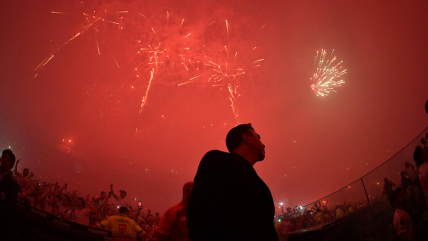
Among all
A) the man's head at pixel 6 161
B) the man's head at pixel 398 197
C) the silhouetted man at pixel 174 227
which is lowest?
the silhouetted man at pixel 174 227

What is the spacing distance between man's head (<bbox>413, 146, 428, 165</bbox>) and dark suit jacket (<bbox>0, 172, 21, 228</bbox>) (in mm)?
4914

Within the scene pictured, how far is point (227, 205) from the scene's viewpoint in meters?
1.11

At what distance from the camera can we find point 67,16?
984cm

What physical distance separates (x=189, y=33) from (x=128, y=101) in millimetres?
5041

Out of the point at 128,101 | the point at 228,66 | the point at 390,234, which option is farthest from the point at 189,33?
the point at 390,234

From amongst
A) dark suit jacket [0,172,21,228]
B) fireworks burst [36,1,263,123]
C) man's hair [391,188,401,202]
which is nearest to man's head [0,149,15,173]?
dark suit jacket [0,172,21,228]

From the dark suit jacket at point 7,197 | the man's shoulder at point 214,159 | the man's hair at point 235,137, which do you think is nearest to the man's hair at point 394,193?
the man's hair at point 235,137

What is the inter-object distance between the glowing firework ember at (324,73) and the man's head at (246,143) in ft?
41.8

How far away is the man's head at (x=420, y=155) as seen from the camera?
2971 millimetres

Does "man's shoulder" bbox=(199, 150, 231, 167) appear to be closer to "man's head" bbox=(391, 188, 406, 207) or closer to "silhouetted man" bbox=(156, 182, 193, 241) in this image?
"silhouetted man" bbox=(156, 182, 193, 241)

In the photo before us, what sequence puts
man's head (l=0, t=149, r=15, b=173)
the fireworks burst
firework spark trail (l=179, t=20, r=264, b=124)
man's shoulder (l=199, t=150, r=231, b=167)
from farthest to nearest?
firework spark trail (l=179, t=20, r=264, b=124)
the fireworks burst
man's head (l=0, t=149, r=15, b=173)
man's shoulder (l=199, t=150, r=231, b=167)

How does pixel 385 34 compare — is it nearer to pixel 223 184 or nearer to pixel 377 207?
pixel 377 207

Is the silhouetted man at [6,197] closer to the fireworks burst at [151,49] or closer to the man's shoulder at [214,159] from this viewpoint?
the man's shoulder at [214,159]

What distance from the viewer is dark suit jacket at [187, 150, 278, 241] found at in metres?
1.04
